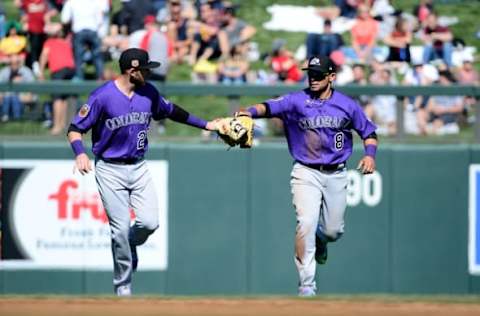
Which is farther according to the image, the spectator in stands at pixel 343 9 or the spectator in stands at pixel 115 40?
the spectator in stands at pixel 343 9

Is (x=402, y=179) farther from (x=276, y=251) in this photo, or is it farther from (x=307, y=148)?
(x=307, y=148)

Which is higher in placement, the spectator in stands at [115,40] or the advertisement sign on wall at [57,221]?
the spectator in stands at [115,40]

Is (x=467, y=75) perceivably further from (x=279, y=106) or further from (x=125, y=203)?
(x=125, y=203)

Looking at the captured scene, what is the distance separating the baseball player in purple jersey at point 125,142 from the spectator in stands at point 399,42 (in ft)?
17.5

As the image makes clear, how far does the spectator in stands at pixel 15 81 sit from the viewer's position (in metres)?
13.2

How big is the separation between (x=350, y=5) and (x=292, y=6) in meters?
1.31

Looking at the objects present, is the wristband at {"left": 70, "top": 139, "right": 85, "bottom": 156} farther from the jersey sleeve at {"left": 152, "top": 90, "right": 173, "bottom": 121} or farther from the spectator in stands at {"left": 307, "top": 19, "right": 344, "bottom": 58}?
the spectator in stands at {"left": 307, "top": 19, "right": 344, "bottom": 58}

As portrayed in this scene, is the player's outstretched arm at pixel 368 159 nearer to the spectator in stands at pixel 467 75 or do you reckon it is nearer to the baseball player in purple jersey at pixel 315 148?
the baseball player in purple jersey at pixel 315 148

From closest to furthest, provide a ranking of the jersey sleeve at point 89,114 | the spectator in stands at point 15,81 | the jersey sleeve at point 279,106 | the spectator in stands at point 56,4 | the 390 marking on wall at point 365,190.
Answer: the jersey sleeve at point 89,114 → the jersey sleeve at point 279,106 → the spectator in stands at point 15,81 → the 390 marking on wall at point 365,190 → the spectator in stands at point 56,4

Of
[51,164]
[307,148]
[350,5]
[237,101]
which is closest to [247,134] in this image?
[307,148]

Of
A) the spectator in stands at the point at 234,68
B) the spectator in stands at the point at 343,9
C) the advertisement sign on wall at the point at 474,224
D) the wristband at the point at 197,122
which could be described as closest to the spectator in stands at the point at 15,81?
the spectator in stands at the point at 234,68

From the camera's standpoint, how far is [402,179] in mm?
13875

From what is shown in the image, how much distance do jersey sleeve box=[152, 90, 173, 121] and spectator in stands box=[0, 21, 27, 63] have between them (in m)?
4.88

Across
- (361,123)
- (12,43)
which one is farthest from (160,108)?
(12,43)
